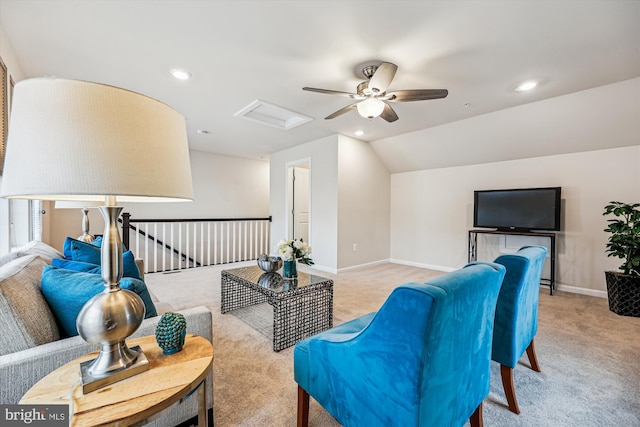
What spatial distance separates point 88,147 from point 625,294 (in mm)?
4489

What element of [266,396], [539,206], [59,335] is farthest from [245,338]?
[539,206]

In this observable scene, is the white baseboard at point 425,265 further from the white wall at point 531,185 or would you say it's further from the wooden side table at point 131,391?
the wooden side table at point 131,391

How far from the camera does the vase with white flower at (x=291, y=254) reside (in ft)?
8.25

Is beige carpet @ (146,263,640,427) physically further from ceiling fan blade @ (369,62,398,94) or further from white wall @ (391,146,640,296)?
ceiling fan blade @ (369,62,398,94)

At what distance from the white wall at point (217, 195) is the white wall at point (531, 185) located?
3412 mm

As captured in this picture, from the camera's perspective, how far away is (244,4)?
1.72 m

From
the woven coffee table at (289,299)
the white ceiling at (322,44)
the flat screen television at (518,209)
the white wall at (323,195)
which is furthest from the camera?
the white wall at (323,195)

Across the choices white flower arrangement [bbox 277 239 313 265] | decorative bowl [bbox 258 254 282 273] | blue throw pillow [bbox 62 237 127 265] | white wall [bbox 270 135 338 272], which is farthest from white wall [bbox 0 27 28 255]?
white wall [bbox 270 135 338 272]

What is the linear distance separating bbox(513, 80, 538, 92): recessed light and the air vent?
242 cm

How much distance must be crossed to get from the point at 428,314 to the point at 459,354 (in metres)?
0.36

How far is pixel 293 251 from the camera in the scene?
2.54 m

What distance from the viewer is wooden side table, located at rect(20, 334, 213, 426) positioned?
680mm

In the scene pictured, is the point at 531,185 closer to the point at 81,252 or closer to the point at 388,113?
the point at 388,113

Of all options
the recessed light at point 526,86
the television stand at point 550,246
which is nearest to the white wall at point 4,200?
the recessed light at point 526,86
